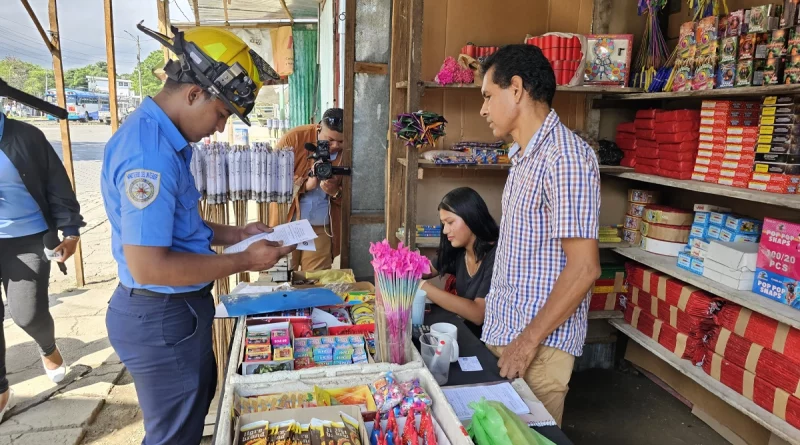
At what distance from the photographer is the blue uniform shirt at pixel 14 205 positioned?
108 inches

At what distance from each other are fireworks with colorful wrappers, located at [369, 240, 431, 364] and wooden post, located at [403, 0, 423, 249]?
124cm

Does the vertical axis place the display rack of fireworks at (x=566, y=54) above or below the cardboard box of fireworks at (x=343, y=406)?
above

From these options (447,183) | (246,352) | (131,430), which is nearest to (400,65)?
(447,183)

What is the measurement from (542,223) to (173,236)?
3.78ft

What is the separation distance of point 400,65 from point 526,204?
1.65 m

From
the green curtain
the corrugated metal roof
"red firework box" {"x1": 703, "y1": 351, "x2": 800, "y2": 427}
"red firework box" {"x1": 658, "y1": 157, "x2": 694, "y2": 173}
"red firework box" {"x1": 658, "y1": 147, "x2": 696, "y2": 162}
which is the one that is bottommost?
"red firework box" {"x1": 703, "y1": 351, "x2": 800, "y2": 427}

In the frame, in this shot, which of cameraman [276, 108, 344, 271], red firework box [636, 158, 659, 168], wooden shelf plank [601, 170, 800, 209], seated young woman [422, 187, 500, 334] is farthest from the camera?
cameraman [276, 108, 344, 271]

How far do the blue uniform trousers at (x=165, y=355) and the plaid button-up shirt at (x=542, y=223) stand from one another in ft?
3.34

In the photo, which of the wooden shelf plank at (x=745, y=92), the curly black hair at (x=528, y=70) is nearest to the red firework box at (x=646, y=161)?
the wooden shelf plank at (x=745, y=92)

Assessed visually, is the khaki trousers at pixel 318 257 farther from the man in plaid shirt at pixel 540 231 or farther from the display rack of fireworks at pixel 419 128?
the man in plaid shirt at pixel 540 231

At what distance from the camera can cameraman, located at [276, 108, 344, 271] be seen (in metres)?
3.21

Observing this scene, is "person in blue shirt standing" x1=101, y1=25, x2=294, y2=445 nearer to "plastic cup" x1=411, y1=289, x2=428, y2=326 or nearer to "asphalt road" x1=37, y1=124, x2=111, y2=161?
"plastic cup" x1=411, y1=289, x2=428, y2=326

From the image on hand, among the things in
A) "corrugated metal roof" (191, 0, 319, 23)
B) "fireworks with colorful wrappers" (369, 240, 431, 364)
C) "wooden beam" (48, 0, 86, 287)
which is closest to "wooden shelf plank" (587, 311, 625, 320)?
"fireworks with colorful wrappers" (369, 240, 431, 364)

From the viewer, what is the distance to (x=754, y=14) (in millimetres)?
2359
